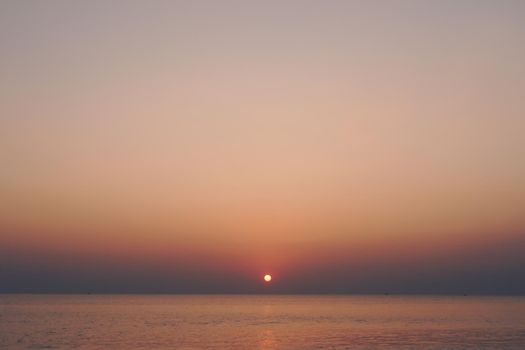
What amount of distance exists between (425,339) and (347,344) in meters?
13.7

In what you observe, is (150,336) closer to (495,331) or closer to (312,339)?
(312,339)

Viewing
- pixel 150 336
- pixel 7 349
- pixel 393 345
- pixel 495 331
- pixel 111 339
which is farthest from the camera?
pixel 495 331

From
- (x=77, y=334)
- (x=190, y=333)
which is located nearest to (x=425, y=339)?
(x=190, y=333)

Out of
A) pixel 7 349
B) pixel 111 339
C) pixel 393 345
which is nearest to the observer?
pixel 7 349

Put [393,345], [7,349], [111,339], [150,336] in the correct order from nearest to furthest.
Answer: [7,349] < [393,345] < [111,339] < [150,336]

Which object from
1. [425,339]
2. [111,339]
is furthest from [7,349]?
[425,339]

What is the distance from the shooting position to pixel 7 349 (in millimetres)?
61594

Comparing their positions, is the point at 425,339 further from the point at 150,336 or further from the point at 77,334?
the point at 77,334

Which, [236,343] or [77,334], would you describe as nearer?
[236,343]

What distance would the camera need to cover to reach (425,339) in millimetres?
74750

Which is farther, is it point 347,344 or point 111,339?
point 111,339

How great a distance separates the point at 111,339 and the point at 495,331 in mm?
57252

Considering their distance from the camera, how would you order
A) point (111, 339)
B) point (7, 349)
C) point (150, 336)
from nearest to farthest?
point (7, 349) → point (111, 339) → point (150, 336)

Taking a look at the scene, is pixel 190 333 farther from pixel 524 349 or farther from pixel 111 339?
pixel 524 349
